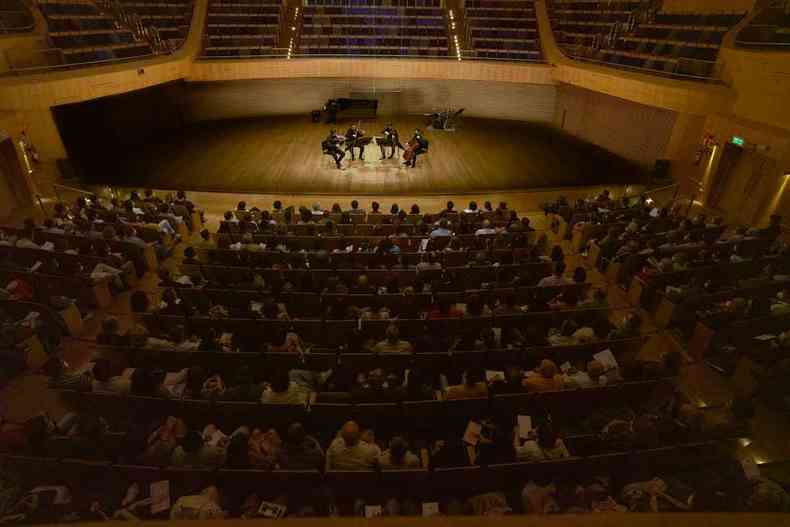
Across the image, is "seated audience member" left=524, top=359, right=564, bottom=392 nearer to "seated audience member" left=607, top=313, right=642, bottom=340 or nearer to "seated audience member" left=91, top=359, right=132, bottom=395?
"seated audience member" left=607, top=313, right=642, bottom=340

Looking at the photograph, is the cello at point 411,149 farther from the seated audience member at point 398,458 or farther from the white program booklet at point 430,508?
the white program booklet at point 430,508

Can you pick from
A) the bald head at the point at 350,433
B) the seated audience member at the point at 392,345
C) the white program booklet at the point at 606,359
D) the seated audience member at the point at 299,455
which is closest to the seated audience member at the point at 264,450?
the seated audience member at the point at 299,455

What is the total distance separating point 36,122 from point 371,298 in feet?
34.5

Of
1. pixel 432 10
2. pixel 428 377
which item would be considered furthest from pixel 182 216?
pixel 432 10

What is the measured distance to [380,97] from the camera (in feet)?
53.3

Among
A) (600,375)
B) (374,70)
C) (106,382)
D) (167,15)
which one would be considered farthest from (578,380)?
(167,15)

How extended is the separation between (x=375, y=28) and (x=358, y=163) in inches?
260

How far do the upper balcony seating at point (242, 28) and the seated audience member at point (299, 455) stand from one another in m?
14.4

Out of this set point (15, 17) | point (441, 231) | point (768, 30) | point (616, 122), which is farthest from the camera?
point (616, 122)

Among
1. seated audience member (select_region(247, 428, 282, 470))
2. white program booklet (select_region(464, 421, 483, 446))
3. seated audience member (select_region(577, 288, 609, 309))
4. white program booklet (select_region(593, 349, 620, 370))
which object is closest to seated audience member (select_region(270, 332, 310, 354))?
seated audience member (select_region(247, 428, 282, 470))

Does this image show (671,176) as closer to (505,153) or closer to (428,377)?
(505,153)

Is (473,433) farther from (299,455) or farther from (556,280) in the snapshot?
(556,280)

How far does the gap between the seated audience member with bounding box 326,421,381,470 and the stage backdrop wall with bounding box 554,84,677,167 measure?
39.0 feet

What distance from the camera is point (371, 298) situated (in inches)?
225
